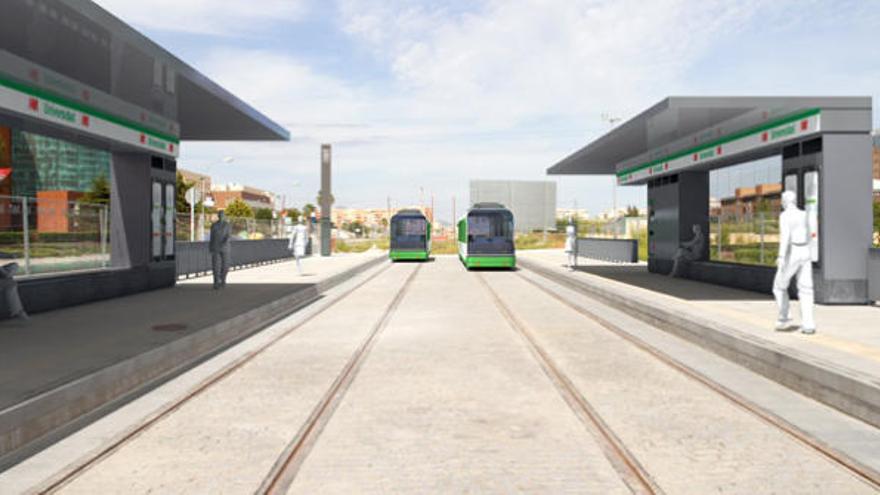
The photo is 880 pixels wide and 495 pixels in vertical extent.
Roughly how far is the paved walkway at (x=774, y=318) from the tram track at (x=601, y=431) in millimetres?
2728

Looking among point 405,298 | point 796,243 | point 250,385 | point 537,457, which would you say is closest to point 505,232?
point 405,298

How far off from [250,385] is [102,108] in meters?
8.66

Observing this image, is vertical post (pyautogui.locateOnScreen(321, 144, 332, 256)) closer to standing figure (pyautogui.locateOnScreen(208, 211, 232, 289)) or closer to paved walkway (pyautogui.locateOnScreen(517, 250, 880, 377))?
standing figure (pyautogui.locateOnScreen(208, 211, 232, 289))

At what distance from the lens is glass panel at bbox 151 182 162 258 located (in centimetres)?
1712

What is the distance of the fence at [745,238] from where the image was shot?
16.8 metres

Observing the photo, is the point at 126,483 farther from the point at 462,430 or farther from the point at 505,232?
the point at 505,232

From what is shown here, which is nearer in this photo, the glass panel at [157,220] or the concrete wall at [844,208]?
the concrete wall at [844,208]

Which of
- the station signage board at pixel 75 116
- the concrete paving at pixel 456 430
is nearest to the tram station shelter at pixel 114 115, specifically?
the station signage board at pixel 75 116

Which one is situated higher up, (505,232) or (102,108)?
(102,108)

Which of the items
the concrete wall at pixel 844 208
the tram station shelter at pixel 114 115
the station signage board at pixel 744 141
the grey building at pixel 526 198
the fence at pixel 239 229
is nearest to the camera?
the tram station shelter at pixel 114 115

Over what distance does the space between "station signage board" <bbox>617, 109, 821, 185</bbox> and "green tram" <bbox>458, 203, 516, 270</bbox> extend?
24.6 feet

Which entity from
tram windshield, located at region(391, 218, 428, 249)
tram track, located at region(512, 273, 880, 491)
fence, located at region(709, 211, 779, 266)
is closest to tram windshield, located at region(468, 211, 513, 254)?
tram windshield, located at region(391, 218, 428, 249)

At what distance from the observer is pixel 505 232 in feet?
93.5

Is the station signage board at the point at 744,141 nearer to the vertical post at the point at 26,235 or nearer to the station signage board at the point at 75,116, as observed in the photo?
the station signage board at the point at 75,116
